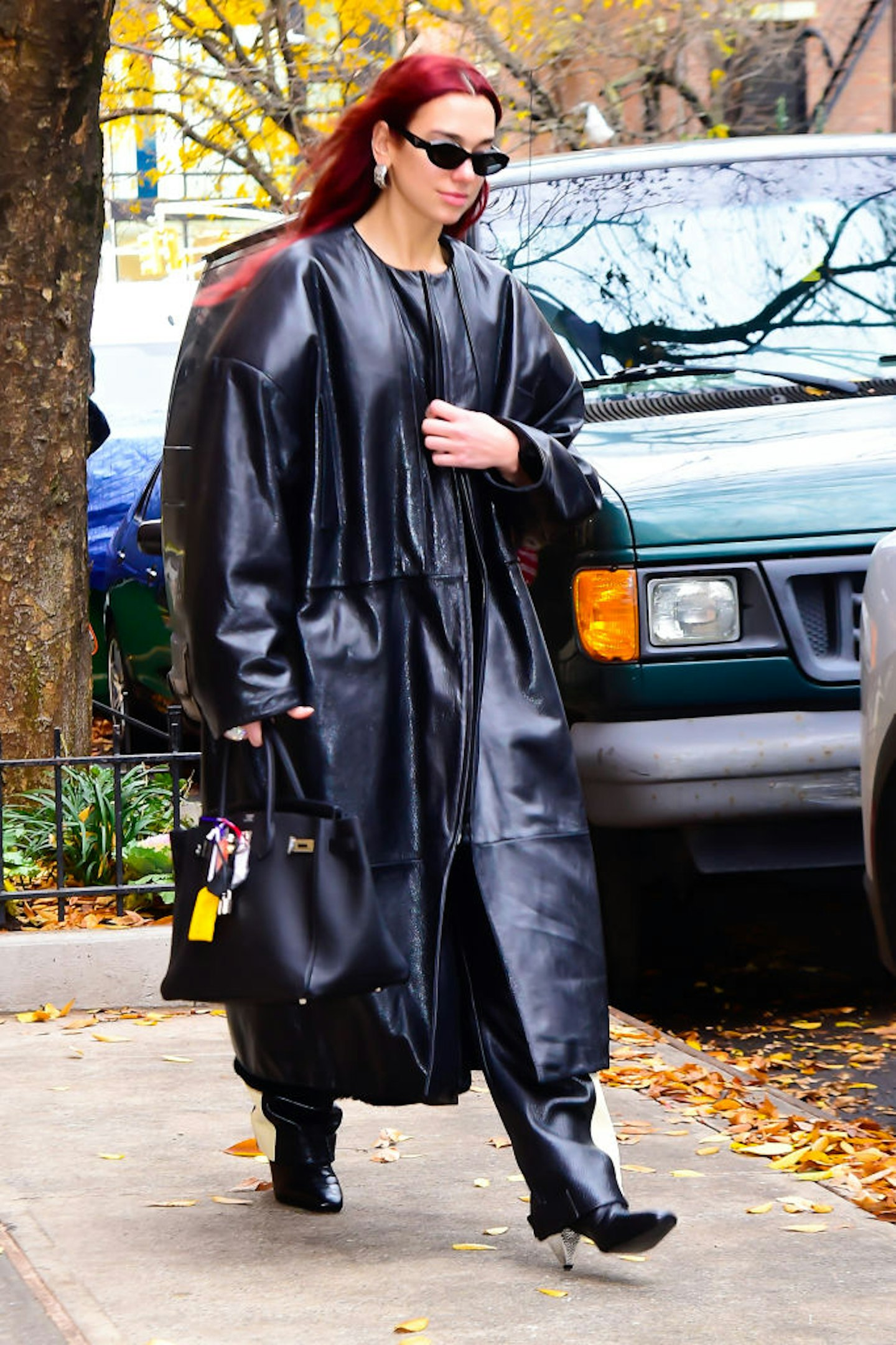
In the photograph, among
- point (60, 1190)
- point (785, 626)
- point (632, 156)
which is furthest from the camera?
point (632, 156)

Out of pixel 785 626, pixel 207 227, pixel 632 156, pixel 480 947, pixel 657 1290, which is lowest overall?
pixel 657 1290

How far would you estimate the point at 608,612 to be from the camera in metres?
5.52

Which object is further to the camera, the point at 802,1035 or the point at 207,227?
the point at 207,227

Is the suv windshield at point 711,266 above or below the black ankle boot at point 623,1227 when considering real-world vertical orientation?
above

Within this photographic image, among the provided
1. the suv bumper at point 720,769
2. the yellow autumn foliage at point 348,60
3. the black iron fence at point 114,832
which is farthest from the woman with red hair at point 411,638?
the yellow autumn foliage at point 348,60

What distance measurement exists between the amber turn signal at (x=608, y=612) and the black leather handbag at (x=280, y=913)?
6.55 ft

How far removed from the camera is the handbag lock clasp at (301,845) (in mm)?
3547

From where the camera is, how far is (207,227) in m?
28.5

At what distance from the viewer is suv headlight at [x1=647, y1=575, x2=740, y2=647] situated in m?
5.53

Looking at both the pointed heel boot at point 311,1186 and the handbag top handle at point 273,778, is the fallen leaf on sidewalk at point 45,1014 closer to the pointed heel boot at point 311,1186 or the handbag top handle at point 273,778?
the pointed heel boot at point 311,1186

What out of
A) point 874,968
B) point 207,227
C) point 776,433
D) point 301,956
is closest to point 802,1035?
point 874,968

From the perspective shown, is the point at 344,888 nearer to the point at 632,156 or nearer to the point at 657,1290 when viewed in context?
the point at 657,1290

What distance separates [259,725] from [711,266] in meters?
3.30

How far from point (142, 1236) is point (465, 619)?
1.24 meters
